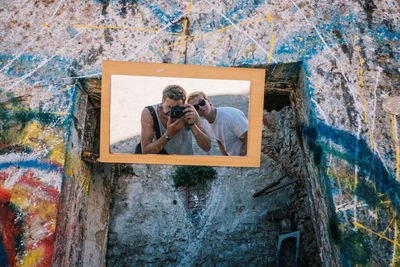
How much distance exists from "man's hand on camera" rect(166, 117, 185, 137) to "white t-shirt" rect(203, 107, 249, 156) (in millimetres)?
126

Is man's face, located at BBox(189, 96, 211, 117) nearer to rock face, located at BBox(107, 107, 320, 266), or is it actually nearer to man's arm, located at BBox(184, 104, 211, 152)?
man's arm, located at BBox(184, 104, 211, 152)

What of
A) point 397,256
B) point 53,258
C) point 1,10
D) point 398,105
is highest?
point 1,10

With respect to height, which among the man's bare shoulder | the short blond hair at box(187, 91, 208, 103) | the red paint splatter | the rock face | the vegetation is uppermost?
the short blond hair at box(187, 91, 208, 103)

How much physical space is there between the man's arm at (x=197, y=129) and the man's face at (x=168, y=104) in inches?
2.2

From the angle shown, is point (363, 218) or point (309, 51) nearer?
point (363, 218)

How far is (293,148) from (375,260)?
6.34 ft

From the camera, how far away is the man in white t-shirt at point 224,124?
1.51 meters

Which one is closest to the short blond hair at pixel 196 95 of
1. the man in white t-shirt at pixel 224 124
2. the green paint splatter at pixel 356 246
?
the man in white t-shirt at pixel 224 124

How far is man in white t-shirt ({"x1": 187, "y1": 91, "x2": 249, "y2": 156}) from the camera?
4.95 feet

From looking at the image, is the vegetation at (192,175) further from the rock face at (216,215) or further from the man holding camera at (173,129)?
the man holding camera at (173,129)

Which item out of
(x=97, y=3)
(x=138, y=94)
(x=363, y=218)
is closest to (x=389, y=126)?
(x=363, y=218)

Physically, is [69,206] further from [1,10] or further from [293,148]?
[293,148]

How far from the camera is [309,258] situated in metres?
2.90

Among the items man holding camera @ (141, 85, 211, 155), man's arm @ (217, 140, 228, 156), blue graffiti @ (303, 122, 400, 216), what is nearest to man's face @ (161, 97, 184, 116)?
man holding camera @ (141, 85, 211, 155)
